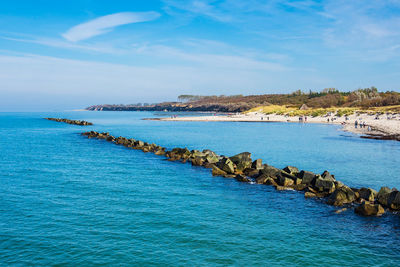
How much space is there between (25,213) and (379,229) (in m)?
18.7

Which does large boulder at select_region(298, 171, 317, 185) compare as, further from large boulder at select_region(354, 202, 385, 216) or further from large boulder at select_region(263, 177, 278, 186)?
large boulder at select_region(354, 202, 385, 216)

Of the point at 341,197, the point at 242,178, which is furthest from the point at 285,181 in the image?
the point at 341,197

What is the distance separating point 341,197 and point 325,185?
2.11m

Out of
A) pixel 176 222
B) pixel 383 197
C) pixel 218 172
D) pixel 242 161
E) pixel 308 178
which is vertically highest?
pixel 242 161

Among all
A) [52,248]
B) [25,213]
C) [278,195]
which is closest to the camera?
[52,248]

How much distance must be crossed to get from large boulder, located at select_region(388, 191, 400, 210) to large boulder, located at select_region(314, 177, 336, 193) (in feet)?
11.7

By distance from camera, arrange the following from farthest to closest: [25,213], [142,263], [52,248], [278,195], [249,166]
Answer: [249,166] < [278,195] < [25,213] < [52,248] < [142,263]

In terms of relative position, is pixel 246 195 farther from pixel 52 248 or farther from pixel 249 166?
pixel 52 248

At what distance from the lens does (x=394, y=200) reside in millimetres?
18312

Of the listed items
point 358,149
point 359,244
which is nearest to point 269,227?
point 359,244

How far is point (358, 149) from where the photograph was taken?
42531 millimetres

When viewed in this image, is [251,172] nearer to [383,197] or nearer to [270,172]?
[270,172]

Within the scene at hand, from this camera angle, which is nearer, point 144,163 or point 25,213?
point 25,213

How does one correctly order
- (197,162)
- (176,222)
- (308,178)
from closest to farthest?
(176,222) < (308,178) < (197,162)
